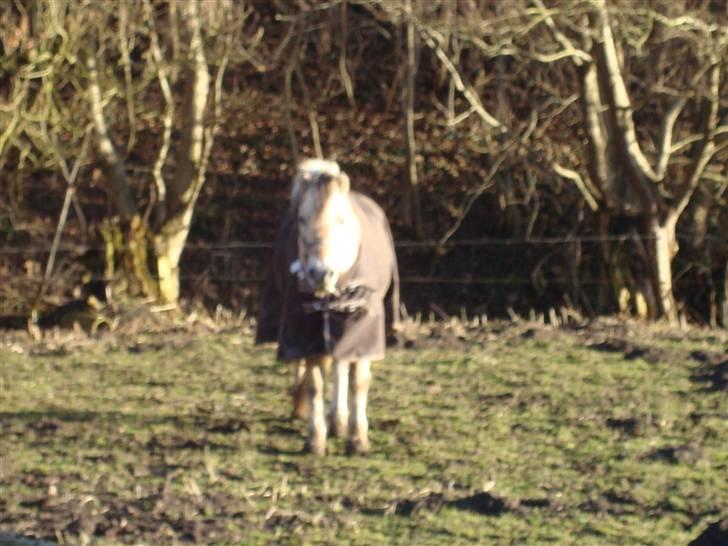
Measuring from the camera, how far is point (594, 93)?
545 inches

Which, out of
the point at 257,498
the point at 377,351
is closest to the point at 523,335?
the point at 377,351

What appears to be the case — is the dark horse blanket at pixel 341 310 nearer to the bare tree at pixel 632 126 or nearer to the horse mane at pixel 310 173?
the horse mane at pixel 310 173

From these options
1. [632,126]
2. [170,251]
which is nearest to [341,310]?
[632,126]

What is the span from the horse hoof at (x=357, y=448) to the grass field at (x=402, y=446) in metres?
0.09

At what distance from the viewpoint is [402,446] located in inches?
312

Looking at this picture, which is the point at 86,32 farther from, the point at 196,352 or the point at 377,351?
the point at 377,351

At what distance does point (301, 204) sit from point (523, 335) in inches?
145

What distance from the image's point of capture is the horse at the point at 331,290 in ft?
25.0

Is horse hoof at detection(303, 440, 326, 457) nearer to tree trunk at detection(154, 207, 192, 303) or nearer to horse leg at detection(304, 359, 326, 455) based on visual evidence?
horse leg at detection(304, 359, 326, 455)

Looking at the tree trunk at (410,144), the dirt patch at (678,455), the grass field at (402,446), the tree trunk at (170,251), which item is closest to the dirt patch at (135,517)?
the grass field at (402,446)

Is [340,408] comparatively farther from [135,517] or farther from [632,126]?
[632,126]

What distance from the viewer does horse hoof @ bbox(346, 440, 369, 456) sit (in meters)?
7.82

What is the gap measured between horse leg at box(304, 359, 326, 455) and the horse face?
0.56 metres

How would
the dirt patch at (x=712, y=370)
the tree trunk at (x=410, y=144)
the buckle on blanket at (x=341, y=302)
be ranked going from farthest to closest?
the tree trunk at (x=410, y=144) → the dirt patch at (x=712, y=370) → the buckle on blanket at (x=341, y=302)
